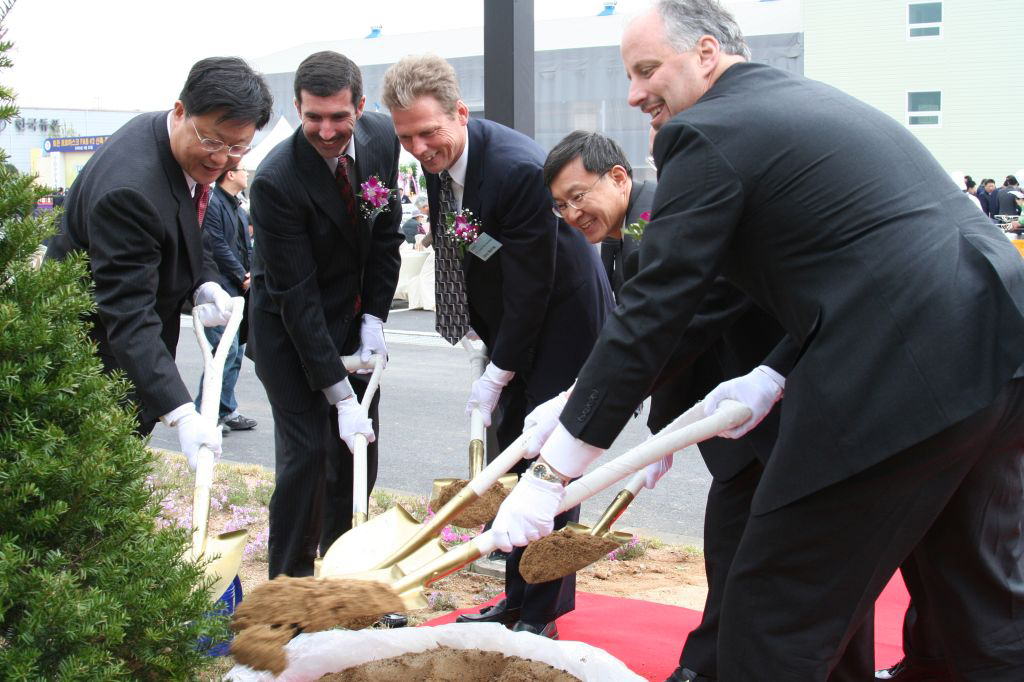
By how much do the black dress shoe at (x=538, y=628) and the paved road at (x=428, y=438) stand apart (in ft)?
4.86

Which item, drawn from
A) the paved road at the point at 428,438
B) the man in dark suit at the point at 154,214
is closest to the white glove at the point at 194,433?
the man in dark suit at the point at 154,214

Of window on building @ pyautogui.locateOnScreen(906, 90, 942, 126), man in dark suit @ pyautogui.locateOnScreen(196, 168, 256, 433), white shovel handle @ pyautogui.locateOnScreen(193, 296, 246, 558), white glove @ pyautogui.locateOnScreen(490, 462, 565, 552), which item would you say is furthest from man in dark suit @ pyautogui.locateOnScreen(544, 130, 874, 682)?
window on building @ pyautogui.locateOnScreen(906, 90, 942, 126)

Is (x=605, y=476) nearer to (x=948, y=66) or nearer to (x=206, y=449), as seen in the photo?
(x=206, y=449)

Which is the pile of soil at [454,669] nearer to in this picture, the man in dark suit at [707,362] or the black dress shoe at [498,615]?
the man in dark suit at [707,362]

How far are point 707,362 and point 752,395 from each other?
562 millimetres

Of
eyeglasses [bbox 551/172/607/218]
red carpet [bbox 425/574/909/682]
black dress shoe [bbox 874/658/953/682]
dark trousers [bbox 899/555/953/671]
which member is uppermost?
eyeglasses [bbox 551/172/607/218]

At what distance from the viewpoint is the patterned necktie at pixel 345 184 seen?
3.35m

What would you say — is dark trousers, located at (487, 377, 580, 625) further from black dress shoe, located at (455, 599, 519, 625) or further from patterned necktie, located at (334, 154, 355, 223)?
patterned necktie, located at (334, 154, 355, 223)

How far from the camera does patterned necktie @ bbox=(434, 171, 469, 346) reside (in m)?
3.33

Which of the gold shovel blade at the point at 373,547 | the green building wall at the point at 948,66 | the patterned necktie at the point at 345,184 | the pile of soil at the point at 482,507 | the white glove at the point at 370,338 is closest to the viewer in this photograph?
the gold shovel blade at the point at 373,547

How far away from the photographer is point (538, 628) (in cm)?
325

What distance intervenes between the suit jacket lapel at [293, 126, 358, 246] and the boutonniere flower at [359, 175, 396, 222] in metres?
0.09

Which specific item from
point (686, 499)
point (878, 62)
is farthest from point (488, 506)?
point (878, 62)

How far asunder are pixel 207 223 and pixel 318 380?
3.81 metres
